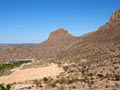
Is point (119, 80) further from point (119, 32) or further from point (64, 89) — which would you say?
point (119, 32)

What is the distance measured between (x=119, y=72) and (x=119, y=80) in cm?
585

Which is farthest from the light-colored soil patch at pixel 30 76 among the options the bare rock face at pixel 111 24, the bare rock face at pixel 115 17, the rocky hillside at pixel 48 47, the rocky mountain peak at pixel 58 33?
the rocky mountain peak at pixel 58 33

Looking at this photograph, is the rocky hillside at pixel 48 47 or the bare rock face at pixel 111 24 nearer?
the bare rock face at pixel 111 24

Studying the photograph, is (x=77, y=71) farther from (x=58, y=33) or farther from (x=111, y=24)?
(x=58, y=33)

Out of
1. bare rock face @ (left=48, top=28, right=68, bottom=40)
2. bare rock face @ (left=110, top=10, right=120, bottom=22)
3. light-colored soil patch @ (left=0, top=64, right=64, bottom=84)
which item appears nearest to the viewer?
light-colored soil patch @ (left=0, top=64, right=64, bottom=84)

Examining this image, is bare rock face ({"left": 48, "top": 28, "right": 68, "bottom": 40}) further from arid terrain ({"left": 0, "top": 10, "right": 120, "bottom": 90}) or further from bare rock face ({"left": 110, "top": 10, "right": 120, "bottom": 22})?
bare rock face ({"left": 110, "top": 10, "right": 120, "bottom": 22})

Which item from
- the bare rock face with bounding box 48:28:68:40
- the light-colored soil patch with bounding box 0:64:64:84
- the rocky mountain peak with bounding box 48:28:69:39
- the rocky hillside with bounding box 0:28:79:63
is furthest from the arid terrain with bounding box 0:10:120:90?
the rocky mountain peak with bounding box 48:28:69:39

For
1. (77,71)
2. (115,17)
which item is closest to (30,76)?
(77,71)

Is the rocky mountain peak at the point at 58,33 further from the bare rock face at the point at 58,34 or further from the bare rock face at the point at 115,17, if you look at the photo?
the bare rock face at the point at 115,17

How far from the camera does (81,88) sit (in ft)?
97.9

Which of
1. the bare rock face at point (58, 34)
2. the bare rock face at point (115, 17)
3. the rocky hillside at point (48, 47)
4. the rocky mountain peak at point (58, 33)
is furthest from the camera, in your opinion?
the rocky mountain peak at point (58, 33)

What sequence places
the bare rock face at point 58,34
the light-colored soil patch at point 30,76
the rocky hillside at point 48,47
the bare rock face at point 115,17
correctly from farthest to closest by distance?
the bare rock face at point 58,34 → the rocky hillside at point 48,47 → the bare rock face at point 115,17 → the light-colored soil patch at point 30,76

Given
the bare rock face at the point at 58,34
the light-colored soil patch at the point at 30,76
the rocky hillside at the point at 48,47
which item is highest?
the bare rock face at the point at 58,34

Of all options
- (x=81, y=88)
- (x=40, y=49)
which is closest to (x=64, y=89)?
(x=81, y=88)
